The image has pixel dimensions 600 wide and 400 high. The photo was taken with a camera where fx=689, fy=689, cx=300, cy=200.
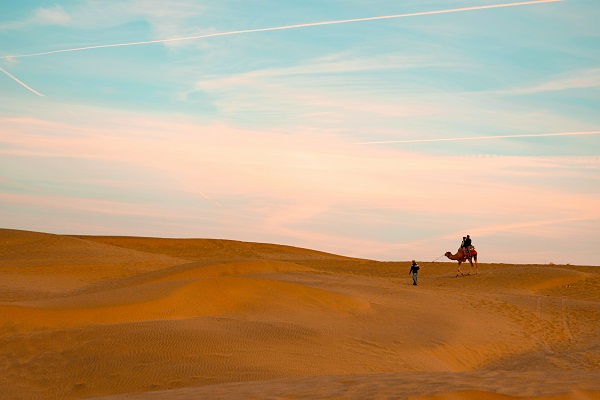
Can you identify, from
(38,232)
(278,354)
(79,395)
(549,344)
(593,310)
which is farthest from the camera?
(38,232)

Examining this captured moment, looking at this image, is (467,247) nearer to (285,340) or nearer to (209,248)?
(285,340)

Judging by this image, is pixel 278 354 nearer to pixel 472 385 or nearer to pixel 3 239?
pixel 472 385

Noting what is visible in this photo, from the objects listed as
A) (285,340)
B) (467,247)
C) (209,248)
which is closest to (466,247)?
(467,247)

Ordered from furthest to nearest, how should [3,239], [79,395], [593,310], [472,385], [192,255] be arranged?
1. [192,255]
2. [3,239]
3. [593,310]
4. [79,395]
5. [472,385]

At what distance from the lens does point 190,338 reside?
13266mm

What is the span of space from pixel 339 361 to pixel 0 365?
6.46m

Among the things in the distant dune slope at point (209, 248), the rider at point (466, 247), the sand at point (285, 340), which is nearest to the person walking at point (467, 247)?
the rider at point (466, 247)

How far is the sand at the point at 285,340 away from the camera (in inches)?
352

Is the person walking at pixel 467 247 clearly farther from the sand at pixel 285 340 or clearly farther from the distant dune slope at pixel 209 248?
the distant dune slope at pixel 209 248

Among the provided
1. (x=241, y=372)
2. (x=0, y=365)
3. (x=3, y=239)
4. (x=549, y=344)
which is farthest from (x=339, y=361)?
(x=3, y=239)

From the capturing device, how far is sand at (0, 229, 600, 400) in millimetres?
8953

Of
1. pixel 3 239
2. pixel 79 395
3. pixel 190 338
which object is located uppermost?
pixel 3 239

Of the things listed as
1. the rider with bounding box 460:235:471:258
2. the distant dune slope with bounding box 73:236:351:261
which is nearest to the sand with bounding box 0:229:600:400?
the rider with bounding box 460:235:471:258

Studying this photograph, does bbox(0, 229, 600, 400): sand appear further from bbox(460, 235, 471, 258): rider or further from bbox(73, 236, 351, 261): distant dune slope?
bbox(73, 236, 351, 261): distant dune slope
